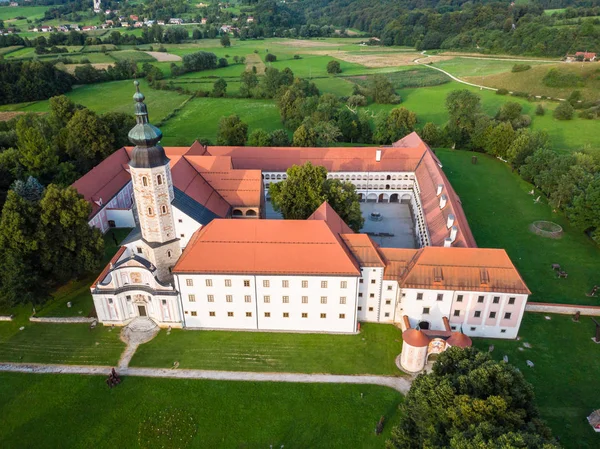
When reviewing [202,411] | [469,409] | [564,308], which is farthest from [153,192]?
[564,308]

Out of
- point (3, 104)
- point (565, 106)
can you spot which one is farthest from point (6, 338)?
point (565, 106)

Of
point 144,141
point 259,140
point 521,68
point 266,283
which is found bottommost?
point 259,140

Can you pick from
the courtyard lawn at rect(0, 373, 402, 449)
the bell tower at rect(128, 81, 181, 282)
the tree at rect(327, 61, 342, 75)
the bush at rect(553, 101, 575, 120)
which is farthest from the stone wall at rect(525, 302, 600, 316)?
the tree at rect(327, 61, 342, 75)

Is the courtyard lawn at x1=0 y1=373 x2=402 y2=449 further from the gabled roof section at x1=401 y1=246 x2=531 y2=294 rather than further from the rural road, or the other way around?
the gabled roof section at x1=401 y1=246 x2=531 y2=294

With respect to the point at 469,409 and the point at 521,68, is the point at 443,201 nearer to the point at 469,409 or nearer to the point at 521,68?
the point at 469,409

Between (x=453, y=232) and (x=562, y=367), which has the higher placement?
(x=453, y=232)

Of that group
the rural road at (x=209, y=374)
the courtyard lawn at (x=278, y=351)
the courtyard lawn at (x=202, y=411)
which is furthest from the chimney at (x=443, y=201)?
the courtyard lawn at (x=202, y=411)
